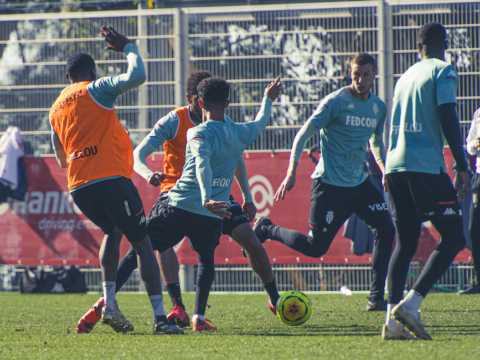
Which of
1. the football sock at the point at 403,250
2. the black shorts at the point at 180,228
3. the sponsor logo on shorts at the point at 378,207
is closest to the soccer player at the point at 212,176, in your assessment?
the black shorts at the point at 180,228

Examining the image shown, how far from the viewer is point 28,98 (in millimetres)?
10172

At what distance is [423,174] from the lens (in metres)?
4.16

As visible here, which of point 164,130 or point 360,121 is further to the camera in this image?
point 360,121

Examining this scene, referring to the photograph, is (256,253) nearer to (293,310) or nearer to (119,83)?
(293,310)

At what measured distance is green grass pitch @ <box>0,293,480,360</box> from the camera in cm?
354

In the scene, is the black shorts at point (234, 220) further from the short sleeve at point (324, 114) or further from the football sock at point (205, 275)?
the short sleeve at point (324, 114)

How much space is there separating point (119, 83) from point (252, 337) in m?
1.97

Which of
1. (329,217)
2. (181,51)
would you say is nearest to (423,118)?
(329,217)

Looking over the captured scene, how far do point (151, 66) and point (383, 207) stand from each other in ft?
17.7

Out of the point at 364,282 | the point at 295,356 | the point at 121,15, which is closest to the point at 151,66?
the point at 121,15

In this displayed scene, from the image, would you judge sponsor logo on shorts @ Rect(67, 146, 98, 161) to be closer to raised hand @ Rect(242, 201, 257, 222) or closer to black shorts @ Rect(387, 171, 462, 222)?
raised hand @ Rect(242, 201, 257, 222)

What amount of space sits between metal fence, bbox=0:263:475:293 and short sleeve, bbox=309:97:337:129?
426cm

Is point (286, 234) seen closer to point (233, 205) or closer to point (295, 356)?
point (233, 205)

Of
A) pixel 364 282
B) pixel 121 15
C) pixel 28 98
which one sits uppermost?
pixel 121 15
